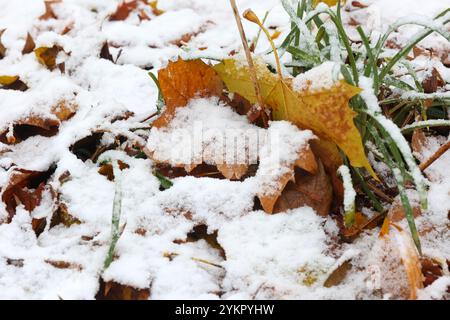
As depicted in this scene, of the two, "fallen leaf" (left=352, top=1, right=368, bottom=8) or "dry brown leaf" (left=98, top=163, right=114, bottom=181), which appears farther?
"fallen leaf" (left=352, top=1, right=368, bottom=8)

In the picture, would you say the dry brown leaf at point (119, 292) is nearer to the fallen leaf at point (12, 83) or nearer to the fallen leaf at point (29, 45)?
the fallen leaf at point (12, 83)

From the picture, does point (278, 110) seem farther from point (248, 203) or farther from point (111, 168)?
point (111, 168)

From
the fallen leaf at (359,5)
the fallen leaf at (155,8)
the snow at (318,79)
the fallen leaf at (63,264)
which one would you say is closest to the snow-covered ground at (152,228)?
the fallen leaf at (63,264)

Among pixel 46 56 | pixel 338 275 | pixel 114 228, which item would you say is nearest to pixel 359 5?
pixel 46 56

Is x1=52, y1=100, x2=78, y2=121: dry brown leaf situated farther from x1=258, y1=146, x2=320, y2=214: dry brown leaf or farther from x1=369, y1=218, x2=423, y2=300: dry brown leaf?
x1=369, y1=218, x2=423, y2=300: dry brown leaf

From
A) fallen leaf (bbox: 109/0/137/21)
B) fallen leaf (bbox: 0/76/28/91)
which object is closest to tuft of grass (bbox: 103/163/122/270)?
fallen leaf (bbox: 0/76/28/91)
